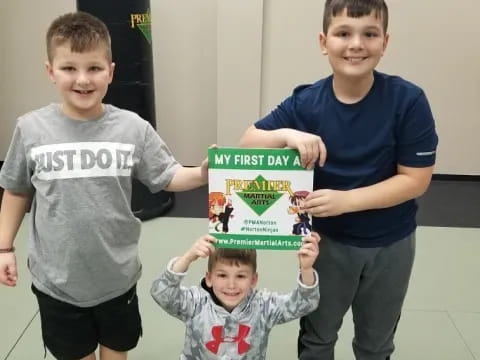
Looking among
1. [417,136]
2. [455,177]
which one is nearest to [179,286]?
[417,136]

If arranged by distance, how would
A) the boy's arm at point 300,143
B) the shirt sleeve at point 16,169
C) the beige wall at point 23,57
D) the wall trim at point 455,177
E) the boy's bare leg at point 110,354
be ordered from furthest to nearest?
the wall trim at point 455,177
the beige wall at point 23,57
the boy's bare leg at point 110,354
the shirt sleeve at point 16,169
the boy's arm at point 300,143

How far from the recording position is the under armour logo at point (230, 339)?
1.40 meters

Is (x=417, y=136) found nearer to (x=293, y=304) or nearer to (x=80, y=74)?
(x=293, y=304)

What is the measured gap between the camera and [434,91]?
3.75 meters

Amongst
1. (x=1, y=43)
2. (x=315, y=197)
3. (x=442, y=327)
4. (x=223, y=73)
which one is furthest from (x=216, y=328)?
(x=1, y=43)

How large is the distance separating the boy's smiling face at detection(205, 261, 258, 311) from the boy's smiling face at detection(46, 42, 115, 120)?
1.74 feet

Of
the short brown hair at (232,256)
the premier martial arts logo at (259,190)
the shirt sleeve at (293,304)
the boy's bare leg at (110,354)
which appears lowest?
the boy's bare leg at (110,354)

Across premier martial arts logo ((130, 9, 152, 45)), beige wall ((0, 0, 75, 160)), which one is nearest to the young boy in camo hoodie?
premier martial arts logo ((130, 9, 152, 45))

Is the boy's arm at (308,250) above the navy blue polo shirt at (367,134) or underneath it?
underneath

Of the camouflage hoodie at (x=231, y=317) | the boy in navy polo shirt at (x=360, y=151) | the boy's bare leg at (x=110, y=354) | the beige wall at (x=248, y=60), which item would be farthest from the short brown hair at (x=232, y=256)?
the beige wall at (x=248, y=60)

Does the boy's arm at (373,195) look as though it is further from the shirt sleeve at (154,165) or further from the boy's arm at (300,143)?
the shirt sleeve at (154,165)

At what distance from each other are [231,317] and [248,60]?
2544 mm

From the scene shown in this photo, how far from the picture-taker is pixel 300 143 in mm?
1196

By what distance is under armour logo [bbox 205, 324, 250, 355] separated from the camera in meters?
1.40
